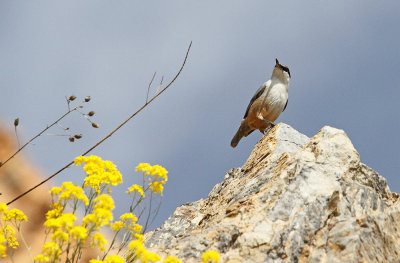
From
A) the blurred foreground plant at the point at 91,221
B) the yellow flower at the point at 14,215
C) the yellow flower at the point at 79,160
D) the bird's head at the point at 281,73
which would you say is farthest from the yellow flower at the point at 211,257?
the bird's head at the point at 281,73

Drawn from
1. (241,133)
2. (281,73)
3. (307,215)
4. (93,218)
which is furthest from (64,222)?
(281,73)

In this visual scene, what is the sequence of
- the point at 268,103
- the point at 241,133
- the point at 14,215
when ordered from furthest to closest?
the point at 241,133, the point at 268,103, the point at 14,215

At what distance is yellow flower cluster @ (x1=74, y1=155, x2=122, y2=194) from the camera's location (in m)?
3.36

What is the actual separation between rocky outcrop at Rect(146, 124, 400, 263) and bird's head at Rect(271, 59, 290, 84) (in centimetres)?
359

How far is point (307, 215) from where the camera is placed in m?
4.05

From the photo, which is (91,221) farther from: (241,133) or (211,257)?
(241,133)

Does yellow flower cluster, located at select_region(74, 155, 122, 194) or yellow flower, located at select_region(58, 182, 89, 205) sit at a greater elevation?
yellow flower cluster, located at select_region(74, 155, 122, 194)

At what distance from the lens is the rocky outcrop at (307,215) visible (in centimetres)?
370

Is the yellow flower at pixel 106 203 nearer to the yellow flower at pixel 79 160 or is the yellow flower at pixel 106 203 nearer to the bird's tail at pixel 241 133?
the yellow flower at pixel 79 160

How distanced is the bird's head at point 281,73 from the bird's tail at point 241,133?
1.19 metres

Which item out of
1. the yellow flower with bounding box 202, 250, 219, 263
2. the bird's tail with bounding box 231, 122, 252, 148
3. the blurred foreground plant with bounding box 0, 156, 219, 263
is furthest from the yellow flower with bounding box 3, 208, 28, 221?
the bird's tail with bounding box 231, 122, 252, 148

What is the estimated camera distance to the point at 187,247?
3742 mm

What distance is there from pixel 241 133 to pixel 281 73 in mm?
1536

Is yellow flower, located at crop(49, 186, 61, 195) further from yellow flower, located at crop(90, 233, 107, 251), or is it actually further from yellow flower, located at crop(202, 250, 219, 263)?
yellow flower, located at crop(202, 250, 219, 263)
